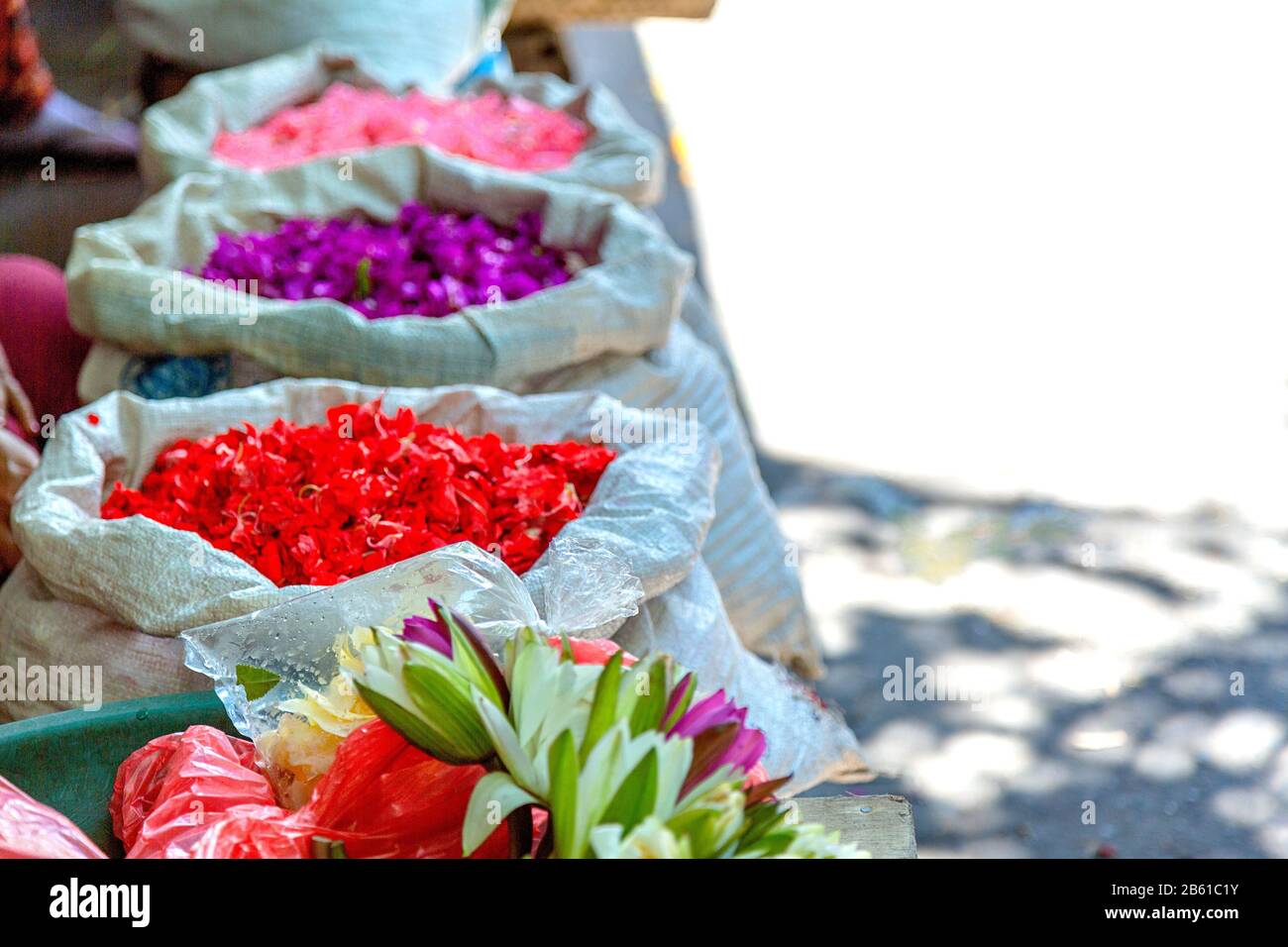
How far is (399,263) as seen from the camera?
215 cm

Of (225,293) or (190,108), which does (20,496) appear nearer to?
(225,293)

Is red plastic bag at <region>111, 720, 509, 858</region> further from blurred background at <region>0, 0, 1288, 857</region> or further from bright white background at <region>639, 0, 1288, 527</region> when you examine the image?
bright white background at <region>639, 0, 1288, 527</region>

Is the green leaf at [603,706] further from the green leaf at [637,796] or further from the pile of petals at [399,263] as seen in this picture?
the pile of petals at [399,263]

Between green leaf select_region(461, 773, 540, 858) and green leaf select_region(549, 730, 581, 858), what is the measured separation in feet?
0.09

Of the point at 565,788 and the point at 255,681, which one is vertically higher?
the point at 565,788

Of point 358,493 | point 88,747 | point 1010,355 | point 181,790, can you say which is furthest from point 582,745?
point 1010,355

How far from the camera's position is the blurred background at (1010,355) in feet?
8.20

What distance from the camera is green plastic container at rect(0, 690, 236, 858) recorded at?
1.15 m

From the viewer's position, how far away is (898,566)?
9.66ft

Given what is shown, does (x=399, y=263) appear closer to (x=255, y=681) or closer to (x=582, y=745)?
(x=255, y=681)

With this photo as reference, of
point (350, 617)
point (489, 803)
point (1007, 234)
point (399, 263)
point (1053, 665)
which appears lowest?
point (1007, 234)

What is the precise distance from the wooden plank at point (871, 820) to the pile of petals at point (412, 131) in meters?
1.60

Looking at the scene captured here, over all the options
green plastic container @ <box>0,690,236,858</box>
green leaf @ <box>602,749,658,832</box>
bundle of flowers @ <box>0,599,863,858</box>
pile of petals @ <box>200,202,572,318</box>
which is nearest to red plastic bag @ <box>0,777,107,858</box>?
bundle of flowers @ <box>0,599,863,858</box>

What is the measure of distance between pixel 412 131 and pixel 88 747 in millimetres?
1717
